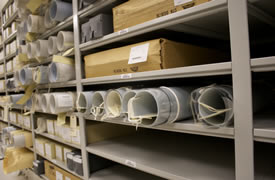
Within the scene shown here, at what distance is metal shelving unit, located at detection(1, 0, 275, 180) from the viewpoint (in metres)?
0.61

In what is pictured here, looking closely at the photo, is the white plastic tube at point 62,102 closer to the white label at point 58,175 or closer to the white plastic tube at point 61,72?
the white plastic tube at point 61,72

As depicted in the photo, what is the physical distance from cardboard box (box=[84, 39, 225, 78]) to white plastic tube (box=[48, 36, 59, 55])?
0.65 metres

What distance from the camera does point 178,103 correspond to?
0.81 metres

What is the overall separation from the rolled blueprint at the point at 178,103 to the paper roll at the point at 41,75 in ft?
4.60

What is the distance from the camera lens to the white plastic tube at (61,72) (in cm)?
152

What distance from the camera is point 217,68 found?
69 centimetres

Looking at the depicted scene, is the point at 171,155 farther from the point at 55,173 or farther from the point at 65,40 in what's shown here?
the point at 55,173

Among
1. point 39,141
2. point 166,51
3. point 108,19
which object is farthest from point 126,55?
point 39,141

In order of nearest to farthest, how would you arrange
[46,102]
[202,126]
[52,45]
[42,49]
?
[202,126] → [46,102] → [52,45] → [42,49]

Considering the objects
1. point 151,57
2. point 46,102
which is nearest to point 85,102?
point 46,102

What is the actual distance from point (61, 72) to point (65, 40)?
Answer: 26 cm

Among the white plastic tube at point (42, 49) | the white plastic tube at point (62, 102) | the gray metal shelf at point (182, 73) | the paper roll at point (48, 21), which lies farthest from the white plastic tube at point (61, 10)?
the gray metal shelf at point (182, 73)

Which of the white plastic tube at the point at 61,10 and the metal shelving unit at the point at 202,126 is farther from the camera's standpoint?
the white plastic tube at the point at 61,10

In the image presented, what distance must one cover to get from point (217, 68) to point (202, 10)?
229 millimetres
